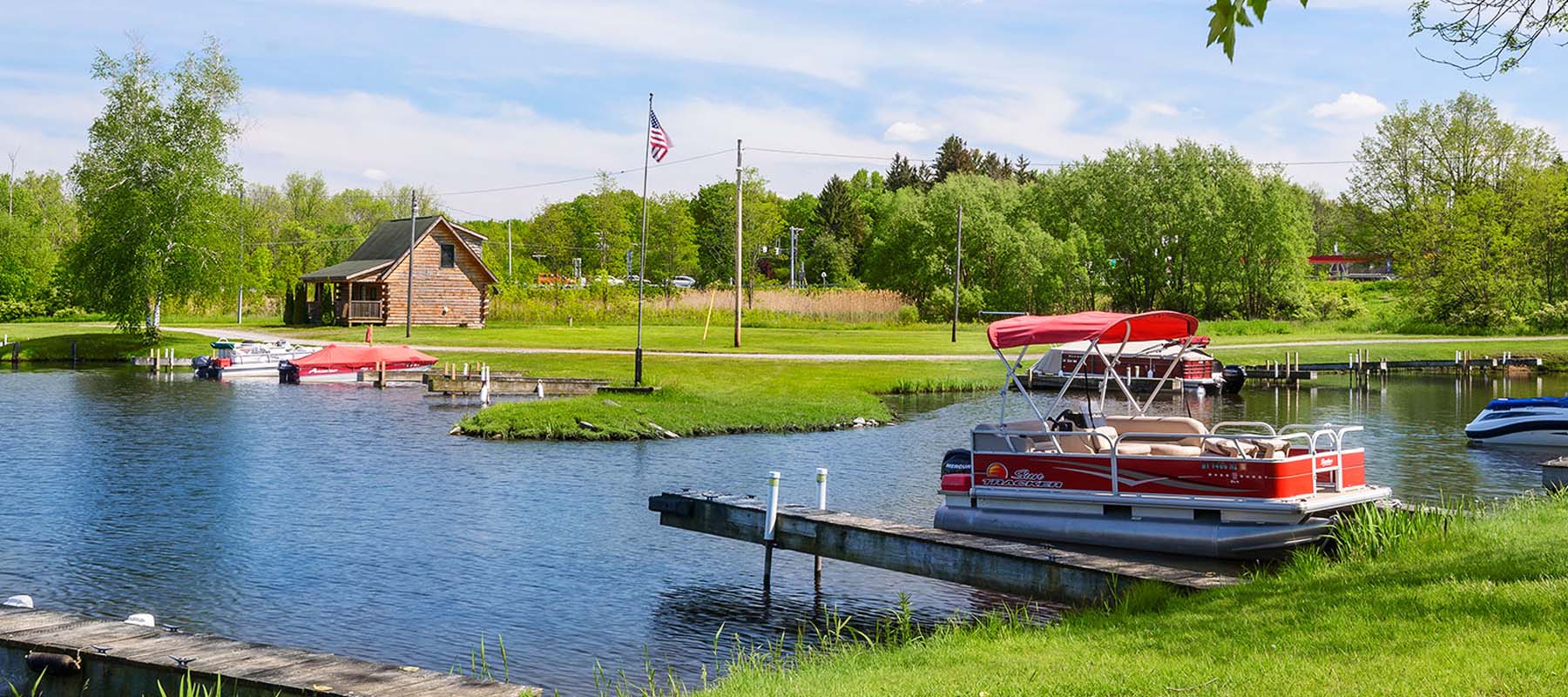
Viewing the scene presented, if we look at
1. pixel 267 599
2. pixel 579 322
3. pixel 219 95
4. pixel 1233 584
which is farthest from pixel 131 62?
pixel 1233 584

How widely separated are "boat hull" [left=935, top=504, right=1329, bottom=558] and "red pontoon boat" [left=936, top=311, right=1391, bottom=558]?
2cm

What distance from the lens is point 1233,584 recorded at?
13.2 meters

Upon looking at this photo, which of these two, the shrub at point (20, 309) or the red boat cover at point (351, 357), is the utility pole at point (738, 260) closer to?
the red boat cover at point (351, 357)

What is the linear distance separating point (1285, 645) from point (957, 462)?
10767mm

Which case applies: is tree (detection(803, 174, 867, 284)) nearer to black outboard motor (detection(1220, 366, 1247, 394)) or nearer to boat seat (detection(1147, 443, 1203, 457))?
black outboard motor (detection(1220, 366, 1247, 394))

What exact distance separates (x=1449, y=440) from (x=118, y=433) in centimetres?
3472

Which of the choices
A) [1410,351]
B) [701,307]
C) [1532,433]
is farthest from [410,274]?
[1532,433]

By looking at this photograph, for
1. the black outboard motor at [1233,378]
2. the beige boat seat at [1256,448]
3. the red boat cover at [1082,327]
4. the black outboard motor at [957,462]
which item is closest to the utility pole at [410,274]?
the black outboard motor at [1233,378]

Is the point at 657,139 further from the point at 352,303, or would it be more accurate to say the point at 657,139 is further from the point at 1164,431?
the point at 352,303

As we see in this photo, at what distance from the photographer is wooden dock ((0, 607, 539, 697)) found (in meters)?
9.79

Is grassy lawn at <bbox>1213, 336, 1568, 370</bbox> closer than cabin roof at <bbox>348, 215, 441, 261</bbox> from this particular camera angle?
Yes

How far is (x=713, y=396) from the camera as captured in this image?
41250 mm

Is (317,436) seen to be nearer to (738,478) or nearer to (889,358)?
(738,478)

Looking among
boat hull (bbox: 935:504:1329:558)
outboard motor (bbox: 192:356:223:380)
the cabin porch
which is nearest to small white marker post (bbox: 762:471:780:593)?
boat hull (bbox: 935:504:1329:558)
